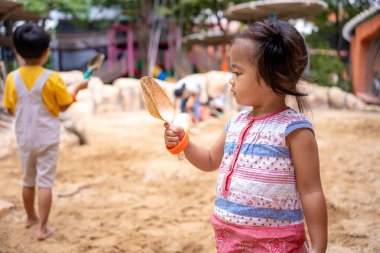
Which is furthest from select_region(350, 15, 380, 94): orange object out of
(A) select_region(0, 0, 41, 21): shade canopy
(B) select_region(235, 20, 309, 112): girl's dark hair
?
(B) select_region(235, 20, 309, 112): girl's dark hair

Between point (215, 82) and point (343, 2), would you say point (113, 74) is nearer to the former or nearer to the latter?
point (215, 82)

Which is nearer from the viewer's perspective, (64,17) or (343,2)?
(343,2)

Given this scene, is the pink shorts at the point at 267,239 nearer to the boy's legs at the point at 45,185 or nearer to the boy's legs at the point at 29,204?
the boy's legs at the point at 45,185

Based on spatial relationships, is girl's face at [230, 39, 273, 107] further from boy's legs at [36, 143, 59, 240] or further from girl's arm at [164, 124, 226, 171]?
boy's legs at [36, 143, 59, 240]

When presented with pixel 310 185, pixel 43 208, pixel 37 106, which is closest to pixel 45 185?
pixel 43 208

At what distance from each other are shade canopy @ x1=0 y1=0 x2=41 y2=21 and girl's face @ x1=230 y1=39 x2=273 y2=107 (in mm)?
3276

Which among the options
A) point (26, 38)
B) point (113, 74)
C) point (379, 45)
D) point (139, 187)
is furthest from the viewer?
point (113, 74)

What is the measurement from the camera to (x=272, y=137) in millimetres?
1170

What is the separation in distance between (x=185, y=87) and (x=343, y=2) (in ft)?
24.6

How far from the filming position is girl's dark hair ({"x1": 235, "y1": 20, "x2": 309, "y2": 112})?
1121 millimetres

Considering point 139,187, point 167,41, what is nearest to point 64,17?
point 167,41

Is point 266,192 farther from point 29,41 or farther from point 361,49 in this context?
point 361,49

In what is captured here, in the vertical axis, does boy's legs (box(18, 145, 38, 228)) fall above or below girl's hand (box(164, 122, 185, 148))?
below

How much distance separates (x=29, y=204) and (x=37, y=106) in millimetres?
632
